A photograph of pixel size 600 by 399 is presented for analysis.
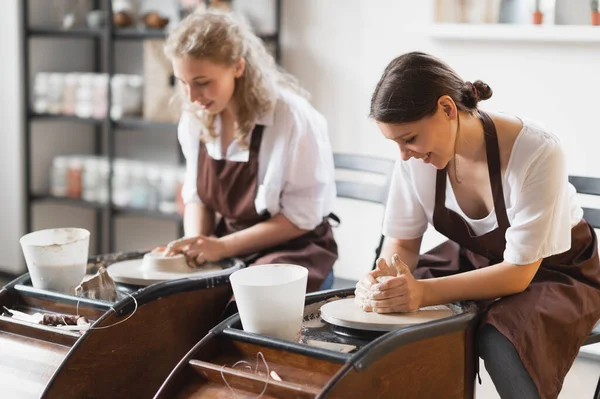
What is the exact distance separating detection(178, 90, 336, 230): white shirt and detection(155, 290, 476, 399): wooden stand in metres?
0.69

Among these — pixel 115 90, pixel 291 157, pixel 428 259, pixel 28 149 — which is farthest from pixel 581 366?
pixel 28 149

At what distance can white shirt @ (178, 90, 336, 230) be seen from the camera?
2408 mm

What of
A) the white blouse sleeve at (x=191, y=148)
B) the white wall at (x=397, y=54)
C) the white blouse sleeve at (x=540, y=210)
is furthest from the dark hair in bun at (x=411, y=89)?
the white wall at (x=397, y=54)

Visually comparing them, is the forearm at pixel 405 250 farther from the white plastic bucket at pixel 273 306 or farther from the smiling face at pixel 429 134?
the white plastic bucket at pixel 273 306

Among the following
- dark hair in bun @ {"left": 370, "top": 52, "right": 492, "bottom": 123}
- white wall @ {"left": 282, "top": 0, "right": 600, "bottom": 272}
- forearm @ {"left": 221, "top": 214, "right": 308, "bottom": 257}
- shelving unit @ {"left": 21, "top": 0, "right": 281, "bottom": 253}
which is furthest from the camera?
shelving unit @ {"left": 21, "top": 0, "right": 281, "bottom": 253}

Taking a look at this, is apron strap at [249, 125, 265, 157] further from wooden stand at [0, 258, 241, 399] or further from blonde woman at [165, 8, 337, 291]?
wooden stand at [0, 258, 241, 399]

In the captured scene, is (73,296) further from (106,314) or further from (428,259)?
(428,259)

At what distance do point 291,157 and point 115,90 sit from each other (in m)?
1.79

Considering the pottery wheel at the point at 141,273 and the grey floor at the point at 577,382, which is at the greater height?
the pottery wheel at the point at 141,273

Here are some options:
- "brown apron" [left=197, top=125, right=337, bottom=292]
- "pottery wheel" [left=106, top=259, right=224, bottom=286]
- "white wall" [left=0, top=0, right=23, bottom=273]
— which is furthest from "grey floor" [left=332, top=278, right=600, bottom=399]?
"white wall" [left=0, top=0, right=23, bottom=273]

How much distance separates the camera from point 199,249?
2303 millimetres

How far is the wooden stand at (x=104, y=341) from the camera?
1.87 meters

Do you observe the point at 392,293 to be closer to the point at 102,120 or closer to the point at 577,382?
the point at 577,382

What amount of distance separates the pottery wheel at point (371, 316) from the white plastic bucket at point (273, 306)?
9cm
